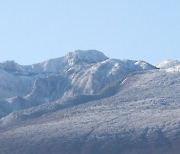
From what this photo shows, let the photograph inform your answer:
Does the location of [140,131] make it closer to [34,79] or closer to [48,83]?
[48,83]

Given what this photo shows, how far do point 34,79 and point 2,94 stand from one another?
9.90 meters

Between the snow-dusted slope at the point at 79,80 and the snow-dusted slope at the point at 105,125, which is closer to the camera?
the snow-dusted slope at the point at 105,125

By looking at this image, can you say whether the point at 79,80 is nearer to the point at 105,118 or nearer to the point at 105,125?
the point at 105,118

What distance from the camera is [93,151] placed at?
4375 inches

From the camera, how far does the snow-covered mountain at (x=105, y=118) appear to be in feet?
367

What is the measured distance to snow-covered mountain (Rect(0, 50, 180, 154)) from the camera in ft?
367

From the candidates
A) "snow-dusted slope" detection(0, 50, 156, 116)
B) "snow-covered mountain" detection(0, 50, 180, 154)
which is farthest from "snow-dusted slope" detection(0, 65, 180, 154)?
"snow-dusted slope" detection(0, 50, 156, 116)

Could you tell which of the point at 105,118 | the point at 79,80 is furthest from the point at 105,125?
the point at 79,80

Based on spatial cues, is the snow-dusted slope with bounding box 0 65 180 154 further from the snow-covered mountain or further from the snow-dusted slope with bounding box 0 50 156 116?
the snow-dusted slope with bounding box 0 50 156 116

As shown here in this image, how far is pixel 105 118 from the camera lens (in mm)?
122188

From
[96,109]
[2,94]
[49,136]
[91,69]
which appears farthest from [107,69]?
[49,136]

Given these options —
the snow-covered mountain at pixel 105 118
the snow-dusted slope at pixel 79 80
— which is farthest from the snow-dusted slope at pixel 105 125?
the snow-dusted slope at pixel 79 80

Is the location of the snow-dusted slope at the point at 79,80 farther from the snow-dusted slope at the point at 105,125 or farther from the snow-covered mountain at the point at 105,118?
the snow-dusted slope at the point at 105,125

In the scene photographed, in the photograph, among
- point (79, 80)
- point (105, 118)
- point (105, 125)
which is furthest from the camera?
point (79, 80)
